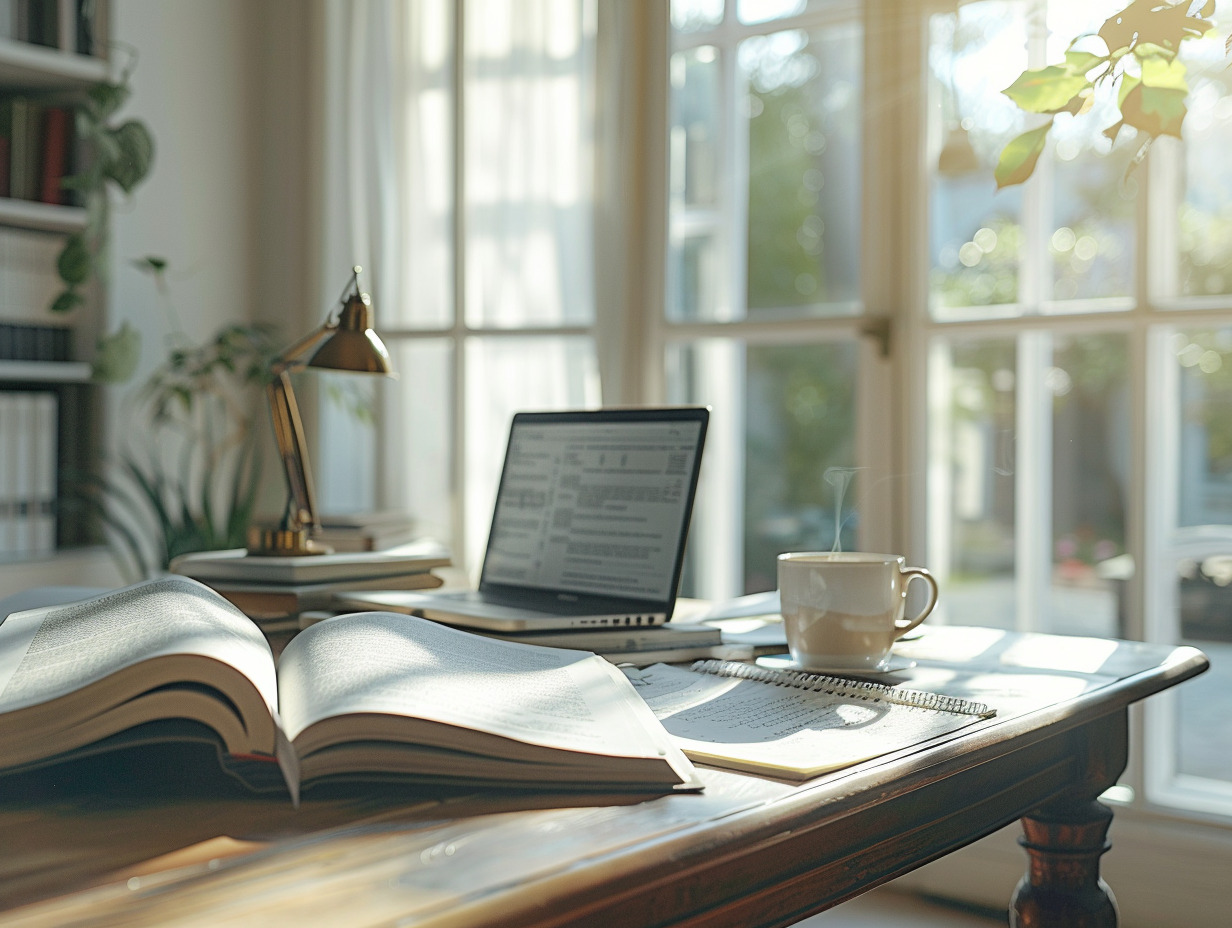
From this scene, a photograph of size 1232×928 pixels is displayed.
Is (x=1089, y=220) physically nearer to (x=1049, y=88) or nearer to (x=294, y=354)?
(x=1049, y=88)

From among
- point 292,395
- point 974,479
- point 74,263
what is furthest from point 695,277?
point 74,263

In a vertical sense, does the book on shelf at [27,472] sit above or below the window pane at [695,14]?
below

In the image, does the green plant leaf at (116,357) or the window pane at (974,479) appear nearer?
the window pane at (974,479)

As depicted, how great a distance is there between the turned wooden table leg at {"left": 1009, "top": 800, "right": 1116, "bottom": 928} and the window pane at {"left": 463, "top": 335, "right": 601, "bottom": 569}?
5.10 ft

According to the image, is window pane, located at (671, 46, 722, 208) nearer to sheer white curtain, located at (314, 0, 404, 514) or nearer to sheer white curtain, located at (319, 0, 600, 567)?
sheer white curtain, located at (319, 0, 600, 567)

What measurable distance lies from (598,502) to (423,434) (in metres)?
1.56

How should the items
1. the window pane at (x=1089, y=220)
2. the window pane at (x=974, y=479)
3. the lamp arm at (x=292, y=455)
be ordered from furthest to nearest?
the window pane at (x=974, y=479) < the window pane at (x=1089, y=220) < the lamp arm at (x=292, y=455)

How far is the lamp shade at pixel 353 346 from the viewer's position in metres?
1.34

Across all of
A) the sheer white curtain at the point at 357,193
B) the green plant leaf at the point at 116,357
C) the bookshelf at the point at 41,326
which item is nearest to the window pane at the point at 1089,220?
the sheer white curtain at the point at 357,193

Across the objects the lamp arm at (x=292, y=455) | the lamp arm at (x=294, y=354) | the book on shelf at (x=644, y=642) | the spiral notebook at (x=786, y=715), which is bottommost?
the spiral notebook at (x=786, y=715)

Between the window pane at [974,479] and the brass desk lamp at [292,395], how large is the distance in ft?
4.07

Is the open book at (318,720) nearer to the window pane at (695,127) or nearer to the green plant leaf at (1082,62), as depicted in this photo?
the green plant leaf at (1082,62)

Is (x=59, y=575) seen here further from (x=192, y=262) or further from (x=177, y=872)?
(x=177, y=872)

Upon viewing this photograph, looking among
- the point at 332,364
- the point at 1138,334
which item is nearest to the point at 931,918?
Result: the point at 1138,334
